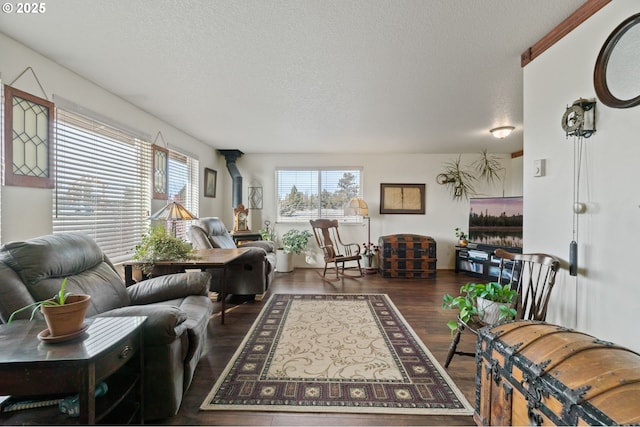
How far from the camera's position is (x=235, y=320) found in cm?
282

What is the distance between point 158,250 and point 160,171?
4.59 feet

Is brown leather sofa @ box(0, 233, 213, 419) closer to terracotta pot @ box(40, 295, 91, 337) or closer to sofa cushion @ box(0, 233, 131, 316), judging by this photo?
sofa cushion @ box(0, 233, 131, 316)

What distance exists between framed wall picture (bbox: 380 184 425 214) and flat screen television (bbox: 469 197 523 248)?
98 centimetres

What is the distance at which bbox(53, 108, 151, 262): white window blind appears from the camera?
2184 millimetres

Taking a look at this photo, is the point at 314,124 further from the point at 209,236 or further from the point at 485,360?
the point at 485,360

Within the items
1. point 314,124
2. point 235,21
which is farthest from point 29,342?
point 314,124

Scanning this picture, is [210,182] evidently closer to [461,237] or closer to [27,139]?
[27,139]

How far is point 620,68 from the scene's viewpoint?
52.2 inches

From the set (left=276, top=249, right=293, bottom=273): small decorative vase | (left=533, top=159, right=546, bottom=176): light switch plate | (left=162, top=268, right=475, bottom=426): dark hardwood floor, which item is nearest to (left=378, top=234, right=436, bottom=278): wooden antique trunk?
(left=162, top=268, right=475, bottom=426): dark hardwood floor

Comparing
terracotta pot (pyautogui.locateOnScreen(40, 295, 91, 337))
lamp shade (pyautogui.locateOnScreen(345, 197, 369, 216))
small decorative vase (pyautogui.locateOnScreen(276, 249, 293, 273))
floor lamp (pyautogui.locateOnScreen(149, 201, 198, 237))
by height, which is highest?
lamp shade (pyautogui.locateOnScreen(345, 197, 369, 216))

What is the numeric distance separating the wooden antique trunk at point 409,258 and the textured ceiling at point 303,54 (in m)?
2.25

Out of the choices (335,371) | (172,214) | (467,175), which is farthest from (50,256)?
(467,175)

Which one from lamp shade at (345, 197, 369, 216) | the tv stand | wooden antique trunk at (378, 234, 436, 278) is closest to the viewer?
the tv stand

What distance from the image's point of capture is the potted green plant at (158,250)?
243 cm
